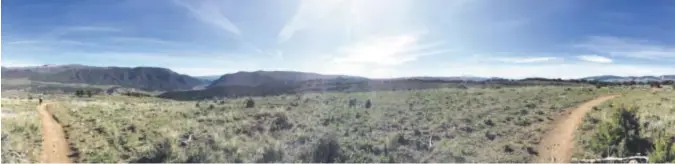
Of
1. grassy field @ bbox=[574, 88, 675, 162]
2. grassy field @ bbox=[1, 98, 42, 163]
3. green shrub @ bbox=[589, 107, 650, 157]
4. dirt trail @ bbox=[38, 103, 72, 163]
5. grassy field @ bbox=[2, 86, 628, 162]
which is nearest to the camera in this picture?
grassy field @ bbox=[1, 98, 42, 163]

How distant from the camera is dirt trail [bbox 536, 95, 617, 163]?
60.6ft

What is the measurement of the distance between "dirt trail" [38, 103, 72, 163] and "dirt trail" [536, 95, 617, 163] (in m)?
14.6

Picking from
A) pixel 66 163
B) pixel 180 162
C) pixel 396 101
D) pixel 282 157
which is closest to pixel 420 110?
pixel 396 101

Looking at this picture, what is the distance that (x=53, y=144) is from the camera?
16.2 meters

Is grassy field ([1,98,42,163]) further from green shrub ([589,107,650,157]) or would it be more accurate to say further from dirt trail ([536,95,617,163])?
green shrub ([589,107,650,157])

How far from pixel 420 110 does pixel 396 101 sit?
495 cm

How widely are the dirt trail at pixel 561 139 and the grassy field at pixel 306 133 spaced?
0.48m

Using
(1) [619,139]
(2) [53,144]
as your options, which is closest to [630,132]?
(1) [619,139]

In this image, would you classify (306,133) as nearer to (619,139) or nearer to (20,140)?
(20,140)

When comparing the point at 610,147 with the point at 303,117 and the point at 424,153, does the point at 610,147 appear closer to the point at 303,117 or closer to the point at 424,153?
the point at 424,153

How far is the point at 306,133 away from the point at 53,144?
28.2 ft

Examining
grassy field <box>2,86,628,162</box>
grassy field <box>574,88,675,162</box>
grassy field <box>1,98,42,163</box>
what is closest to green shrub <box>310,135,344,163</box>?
grassy field <box>2,86,628,162</box>

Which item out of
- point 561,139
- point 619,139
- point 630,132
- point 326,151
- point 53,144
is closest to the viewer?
point 53,144

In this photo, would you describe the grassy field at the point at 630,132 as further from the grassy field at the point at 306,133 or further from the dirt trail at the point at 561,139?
the grassy field at the point at 306,133
